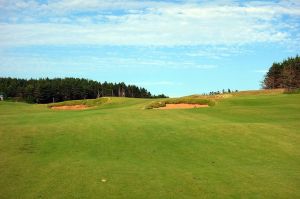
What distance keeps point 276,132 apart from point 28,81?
152 meters

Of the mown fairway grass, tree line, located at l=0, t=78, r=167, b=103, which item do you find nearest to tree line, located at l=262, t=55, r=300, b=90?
tree line, located at l=0, t=78, r=167, b=103

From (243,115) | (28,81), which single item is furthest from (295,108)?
(28,81)

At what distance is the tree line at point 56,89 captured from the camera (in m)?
139

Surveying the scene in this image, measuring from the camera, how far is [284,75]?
112m

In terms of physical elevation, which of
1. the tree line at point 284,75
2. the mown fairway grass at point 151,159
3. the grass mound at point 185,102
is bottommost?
the mown fairway grass at point 151,159

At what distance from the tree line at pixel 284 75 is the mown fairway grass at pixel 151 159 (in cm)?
8571

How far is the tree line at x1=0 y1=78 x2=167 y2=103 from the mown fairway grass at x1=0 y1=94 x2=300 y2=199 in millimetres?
115914

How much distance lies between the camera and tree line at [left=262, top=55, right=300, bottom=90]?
10756 cm

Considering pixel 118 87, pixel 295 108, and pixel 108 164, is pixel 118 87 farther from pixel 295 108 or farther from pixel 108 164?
pixel 108 164

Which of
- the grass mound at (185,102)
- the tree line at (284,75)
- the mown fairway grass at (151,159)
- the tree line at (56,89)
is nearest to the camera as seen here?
the mown fairway grass at (151,159)

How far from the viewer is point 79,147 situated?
1733cm

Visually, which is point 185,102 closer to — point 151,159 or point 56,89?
point 151,159

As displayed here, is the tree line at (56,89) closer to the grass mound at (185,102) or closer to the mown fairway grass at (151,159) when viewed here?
the grass mound at (185,102)

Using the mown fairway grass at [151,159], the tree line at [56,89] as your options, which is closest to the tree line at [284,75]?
the tree line at [56,89]
